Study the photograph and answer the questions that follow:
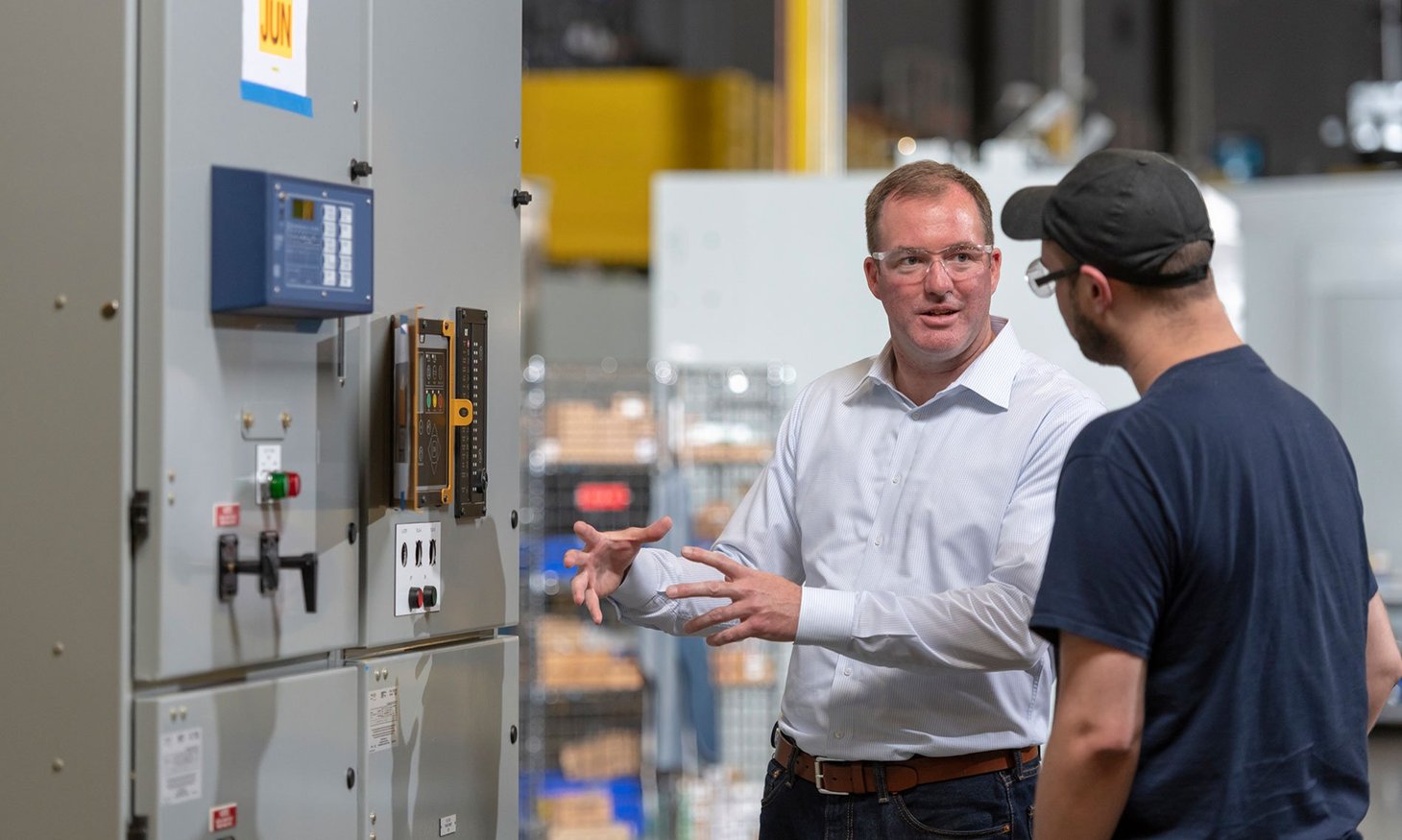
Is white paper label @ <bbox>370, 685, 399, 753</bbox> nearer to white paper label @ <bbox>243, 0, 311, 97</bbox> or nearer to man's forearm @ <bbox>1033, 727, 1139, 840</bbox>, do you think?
white paper label @ <bbox>243, 0, 311, 97</bbox>

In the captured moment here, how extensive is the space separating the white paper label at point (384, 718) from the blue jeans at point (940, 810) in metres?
0.69

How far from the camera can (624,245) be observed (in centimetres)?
795

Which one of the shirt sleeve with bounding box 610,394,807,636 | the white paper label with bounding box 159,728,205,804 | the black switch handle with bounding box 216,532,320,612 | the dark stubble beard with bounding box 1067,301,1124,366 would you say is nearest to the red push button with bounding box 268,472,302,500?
the black switch handle with bounding box 216,532,320,612

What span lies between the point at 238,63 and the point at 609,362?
5098 millimetres

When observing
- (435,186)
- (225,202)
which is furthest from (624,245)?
(225,202)

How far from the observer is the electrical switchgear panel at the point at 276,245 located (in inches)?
81.0

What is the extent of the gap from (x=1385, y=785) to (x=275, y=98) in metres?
6.54

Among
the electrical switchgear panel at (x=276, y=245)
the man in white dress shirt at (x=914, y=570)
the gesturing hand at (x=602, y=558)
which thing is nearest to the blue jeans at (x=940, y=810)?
the man in white dress shirt at (x=914, y=570)

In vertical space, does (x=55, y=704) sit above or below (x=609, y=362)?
below

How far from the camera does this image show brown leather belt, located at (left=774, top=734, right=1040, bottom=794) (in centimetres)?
230

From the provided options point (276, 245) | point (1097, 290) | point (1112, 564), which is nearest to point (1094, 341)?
point (1097, 290)

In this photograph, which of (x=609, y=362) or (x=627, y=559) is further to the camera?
(x=609, y=362)

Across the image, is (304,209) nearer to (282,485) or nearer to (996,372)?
(282,485)

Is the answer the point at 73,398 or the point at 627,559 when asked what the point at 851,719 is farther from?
the point at 73,398
